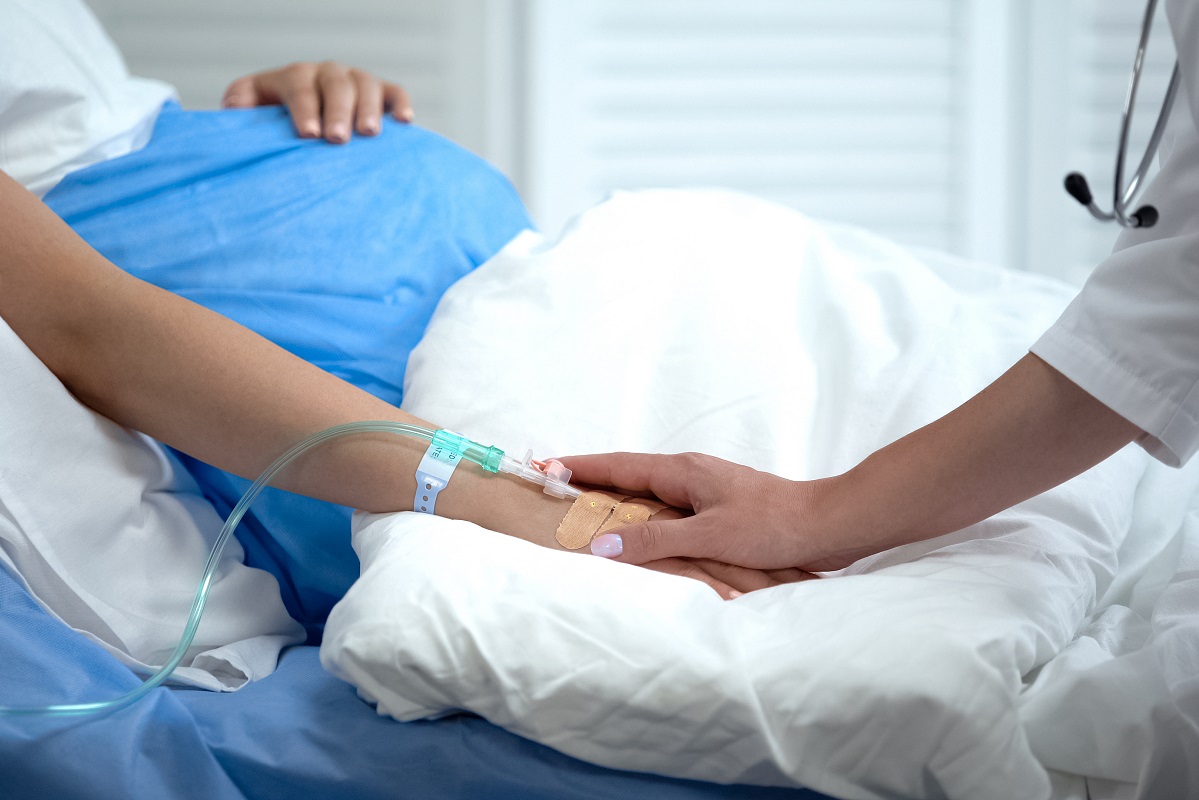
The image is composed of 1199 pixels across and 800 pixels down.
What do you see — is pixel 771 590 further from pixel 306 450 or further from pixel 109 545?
pixel 109 545

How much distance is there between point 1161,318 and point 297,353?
774mm

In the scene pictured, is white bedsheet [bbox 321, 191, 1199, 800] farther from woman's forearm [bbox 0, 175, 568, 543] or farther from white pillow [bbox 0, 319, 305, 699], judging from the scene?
white pillow [bbox 0, 319, 305, 699]

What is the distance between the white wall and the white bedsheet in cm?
127

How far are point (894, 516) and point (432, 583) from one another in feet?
1.19

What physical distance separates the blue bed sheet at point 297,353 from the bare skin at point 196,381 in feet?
0.32

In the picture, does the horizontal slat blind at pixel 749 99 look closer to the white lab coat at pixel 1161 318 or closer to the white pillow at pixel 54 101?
the white pillow at pixel 54 101

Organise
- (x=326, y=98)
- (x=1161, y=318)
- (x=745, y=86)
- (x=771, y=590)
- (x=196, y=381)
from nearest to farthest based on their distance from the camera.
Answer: (x=1161, y=318)
(x=771, y=590)
(x=196, y=381)
(x=326, y=98)
(x=745, y=86)

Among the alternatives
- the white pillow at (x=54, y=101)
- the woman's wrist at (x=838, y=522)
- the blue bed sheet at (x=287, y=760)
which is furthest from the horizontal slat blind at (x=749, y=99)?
the blue bed sheet at (x=287, y=760)

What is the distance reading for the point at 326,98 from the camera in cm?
123

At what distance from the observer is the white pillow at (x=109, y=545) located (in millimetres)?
738

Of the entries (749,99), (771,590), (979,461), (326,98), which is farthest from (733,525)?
A: (749,99)

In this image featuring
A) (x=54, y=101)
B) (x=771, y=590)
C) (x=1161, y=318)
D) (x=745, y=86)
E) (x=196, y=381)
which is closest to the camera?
(x=1161, y=318)

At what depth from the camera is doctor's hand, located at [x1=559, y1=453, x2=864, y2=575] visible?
74 cm

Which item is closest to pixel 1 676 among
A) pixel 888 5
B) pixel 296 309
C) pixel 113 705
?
pixel 113 705
